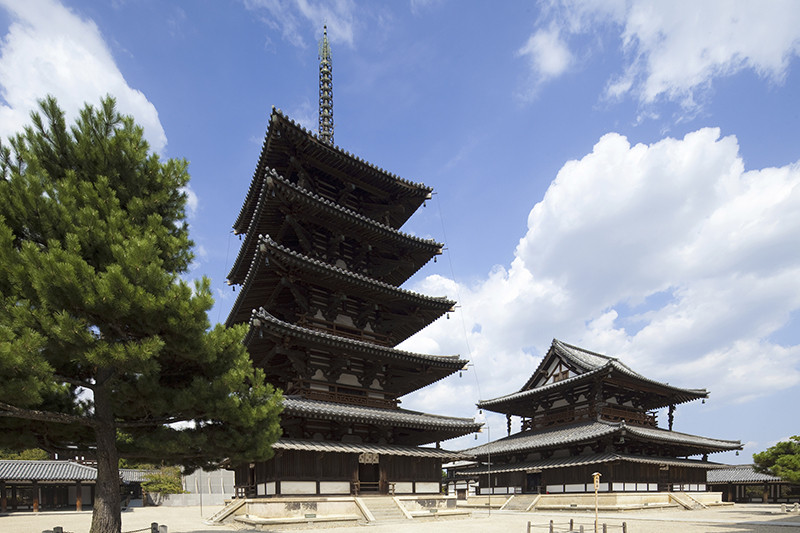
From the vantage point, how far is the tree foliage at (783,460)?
33.4m

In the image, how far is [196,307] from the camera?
36.7 feet

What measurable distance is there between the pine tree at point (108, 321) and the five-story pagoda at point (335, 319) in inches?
241

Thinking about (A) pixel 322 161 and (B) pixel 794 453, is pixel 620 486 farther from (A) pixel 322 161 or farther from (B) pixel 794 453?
(A) pixel 322 161

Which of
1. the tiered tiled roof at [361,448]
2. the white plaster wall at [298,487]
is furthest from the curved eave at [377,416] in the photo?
the white plaster wall at [298,487]

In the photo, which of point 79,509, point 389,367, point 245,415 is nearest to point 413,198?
point 389,367

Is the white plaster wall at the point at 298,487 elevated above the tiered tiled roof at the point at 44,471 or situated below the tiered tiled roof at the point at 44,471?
above

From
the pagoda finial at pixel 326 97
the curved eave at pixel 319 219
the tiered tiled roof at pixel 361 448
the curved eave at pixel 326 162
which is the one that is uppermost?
the pagoda finial at pixel 326 97

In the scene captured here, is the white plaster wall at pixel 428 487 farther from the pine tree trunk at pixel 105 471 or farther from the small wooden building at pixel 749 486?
the small wooden building at pixel 749 486

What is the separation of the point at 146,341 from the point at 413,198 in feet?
63.1

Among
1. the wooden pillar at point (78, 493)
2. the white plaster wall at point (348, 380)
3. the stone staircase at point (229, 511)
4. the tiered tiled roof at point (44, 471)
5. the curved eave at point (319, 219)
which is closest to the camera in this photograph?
the curved eave at point (319, 219)

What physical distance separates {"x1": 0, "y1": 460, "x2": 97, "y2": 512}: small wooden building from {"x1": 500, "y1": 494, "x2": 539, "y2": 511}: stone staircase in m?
38.8

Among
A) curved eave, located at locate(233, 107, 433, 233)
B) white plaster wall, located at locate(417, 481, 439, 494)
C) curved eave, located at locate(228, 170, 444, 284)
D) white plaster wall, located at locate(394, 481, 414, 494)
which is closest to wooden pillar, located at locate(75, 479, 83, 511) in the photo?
curved eave, located at locate(228, 170, 444, 284)

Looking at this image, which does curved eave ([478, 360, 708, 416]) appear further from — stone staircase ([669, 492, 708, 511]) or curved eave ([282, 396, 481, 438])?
curved eave ([282, 396, 481, 438])

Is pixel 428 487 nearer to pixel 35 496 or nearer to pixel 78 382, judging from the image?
pixel 78 382
